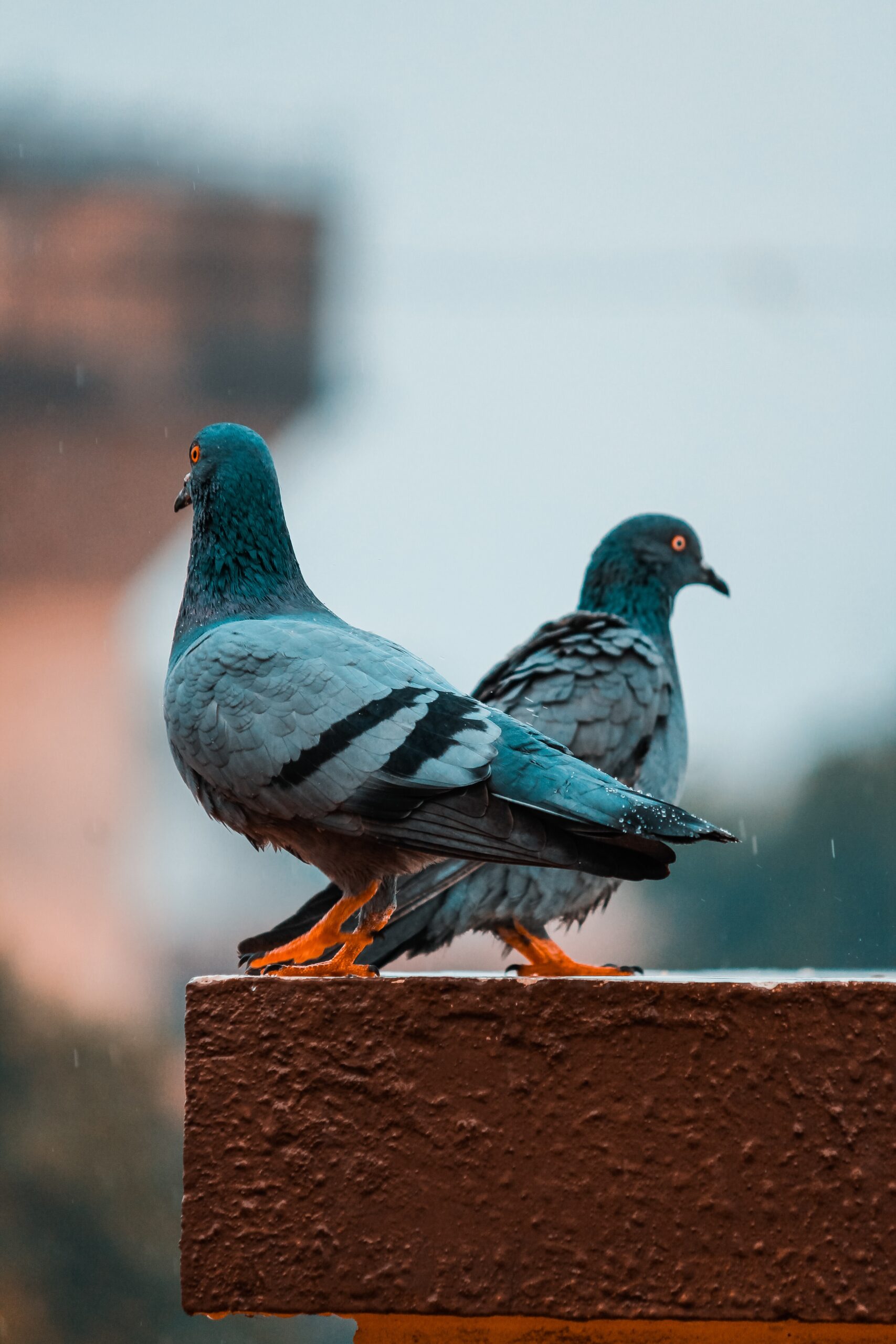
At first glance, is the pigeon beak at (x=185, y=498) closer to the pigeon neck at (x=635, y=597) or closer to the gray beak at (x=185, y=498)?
the gray beak at (x=185, y=498)

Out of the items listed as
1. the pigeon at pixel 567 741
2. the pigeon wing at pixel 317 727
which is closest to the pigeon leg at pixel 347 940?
the pigeon wing at pixel 317 727

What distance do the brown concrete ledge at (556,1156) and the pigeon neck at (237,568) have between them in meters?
0.90

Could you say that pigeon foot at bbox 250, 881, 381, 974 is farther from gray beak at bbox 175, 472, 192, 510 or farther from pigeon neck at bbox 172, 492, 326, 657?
gray beak at bbox 175, 472, 192, 510

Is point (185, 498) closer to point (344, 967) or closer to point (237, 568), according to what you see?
point (237, 568)

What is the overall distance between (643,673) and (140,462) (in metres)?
22.7

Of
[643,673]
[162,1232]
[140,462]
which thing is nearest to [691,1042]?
[643,673]

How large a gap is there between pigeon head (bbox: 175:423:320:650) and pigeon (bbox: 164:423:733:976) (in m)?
0.01

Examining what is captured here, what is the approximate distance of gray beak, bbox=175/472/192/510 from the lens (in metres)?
3.08

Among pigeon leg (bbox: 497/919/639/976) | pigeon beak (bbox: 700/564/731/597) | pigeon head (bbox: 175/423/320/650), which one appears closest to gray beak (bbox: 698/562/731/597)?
pigeon beak (bbox: 700/564/731/597)

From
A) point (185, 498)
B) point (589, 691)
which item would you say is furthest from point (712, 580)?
point (185, 498)

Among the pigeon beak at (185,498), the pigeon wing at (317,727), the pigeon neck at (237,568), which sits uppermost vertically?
the pigeon beak at (185,498)

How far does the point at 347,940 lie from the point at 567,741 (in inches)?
74.6

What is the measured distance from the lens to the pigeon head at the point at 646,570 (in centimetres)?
522

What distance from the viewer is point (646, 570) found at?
5273mm
